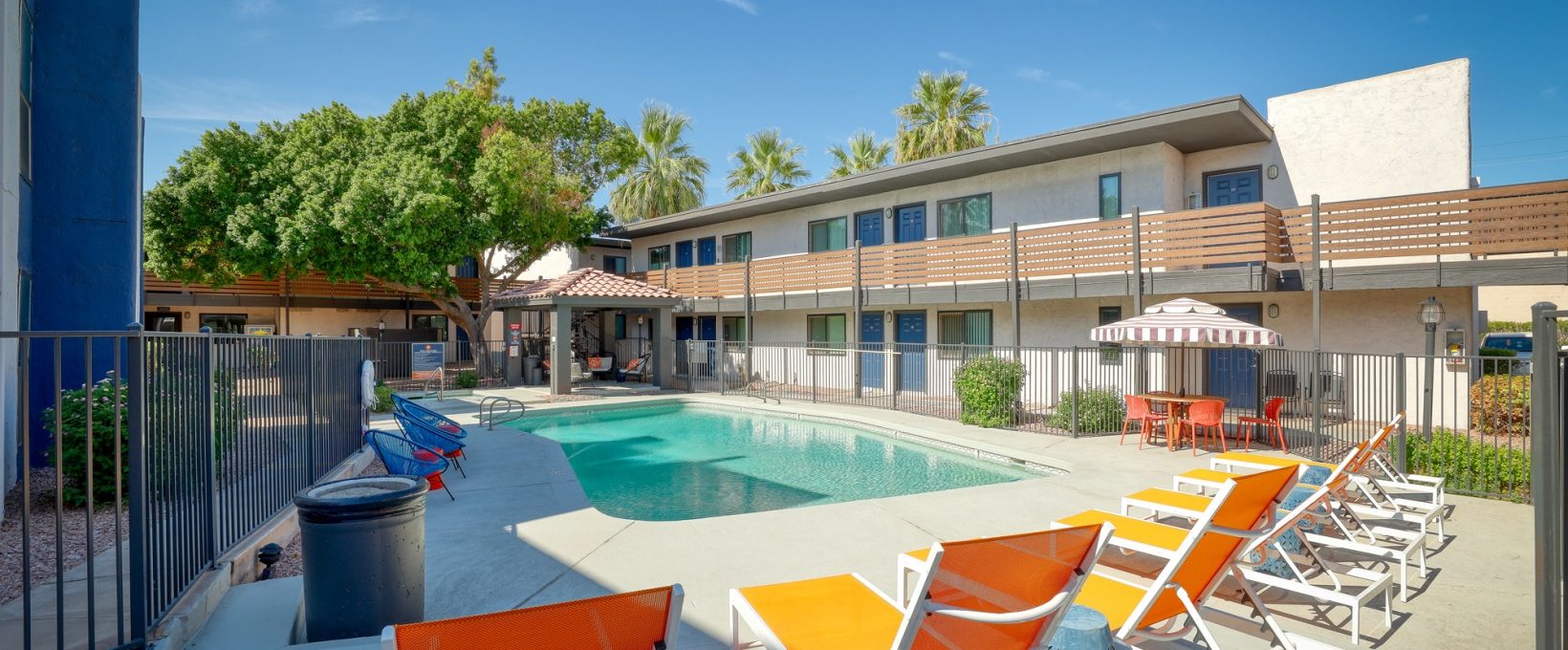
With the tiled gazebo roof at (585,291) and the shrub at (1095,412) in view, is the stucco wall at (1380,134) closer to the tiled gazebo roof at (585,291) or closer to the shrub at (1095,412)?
the shrub at (1095,412)

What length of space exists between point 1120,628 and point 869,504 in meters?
4.18

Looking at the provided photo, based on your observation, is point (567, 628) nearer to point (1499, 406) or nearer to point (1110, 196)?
point (1499, 406)

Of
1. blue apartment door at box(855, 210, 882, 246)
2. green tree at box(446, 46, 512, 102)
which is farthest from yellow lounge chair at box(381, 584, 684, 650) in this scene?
green tree at box(446, 46, 512, 102)

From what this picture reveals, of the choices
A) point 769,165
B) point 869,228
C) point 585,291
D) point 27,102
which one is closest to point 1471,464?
point 869,228

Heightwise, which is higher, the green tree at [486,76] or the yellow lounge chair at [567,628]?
the green tree at [486,76]

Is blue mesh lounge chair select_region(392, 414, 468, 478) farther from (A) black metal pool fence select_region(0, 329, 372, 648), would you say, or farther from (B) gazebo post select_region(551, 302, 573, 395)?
(B) gazebo post select_region(551, 302, 573, 395)

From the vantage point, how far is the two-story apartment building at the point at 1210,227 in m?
12.1

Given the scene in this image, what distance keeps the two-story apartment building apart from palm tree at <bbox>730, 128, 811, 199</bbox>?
12756 millimetres

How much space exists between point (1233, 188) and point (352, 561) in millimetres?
18036

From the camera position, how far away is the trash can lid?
390 cm

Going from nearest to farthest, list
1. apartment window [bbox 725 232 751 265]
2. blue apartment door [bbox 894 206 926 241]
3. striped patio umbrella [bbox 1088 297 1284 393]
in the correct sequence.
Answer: striped patio umbrella [bbox 1088 297 1284 393], blue apartment door [bbox 894 206 926 241], apartment window [bbox 725 232 751 265]

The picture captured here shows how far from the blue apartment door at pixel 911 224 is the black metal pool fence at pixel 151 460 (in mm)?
15559

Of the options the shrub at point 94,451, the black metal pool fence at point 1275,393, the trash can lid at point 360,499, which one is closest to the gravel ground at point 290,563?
the trash can lid at point 360,499

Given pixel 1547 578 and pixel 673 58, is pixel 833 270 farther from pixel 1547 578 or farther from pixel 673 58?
pixel 1547 578
